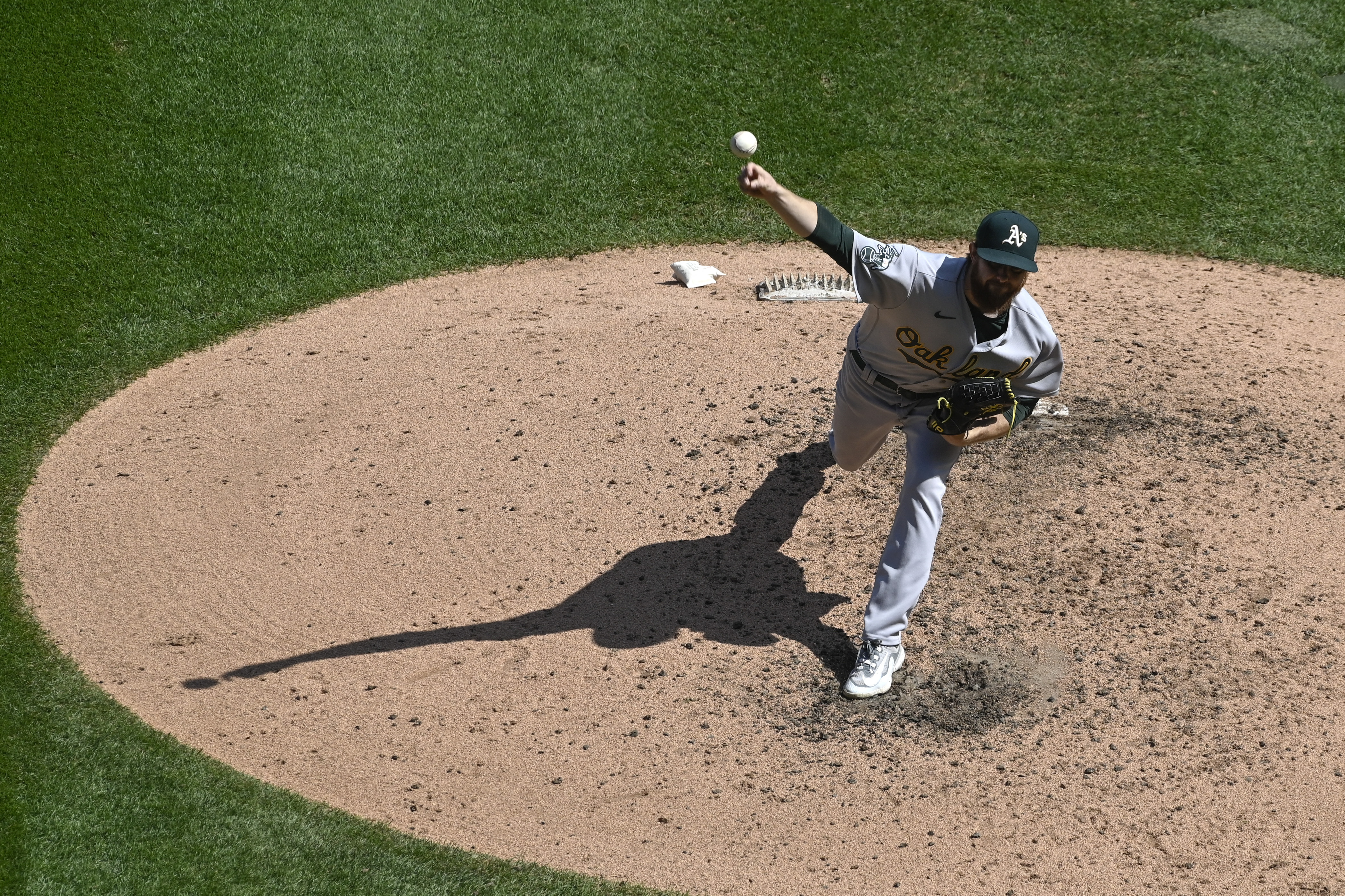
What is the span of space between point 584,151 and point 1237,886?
7151mm

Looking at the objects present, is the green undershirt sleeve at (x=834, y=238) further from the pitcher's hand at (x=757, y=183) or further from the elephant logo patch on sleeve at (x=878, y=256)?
the pitcher's hand at (x=757, y=183)

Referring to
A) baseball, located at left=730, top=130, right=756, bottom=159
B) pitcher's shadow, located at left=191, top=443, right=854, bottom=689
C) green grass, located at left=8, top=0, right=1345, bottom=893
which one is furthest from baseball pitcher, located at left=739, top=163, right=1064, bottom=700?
green grass, located at left=8, top=0, right=1345, bottom=893

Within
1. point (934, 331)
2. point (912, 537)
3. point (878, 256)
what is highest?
point (878, 256)

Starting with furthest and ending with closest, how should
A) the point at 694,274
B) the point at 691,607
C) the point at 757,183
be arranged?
1. the point at 694,274
2. the point at 691,607
3. the point at 757,183

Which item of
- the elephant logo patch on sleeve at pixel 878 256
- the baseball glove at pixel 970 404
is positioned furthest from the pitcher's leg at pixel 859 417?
the elephant logo patch on sleeve at pixel 878 256

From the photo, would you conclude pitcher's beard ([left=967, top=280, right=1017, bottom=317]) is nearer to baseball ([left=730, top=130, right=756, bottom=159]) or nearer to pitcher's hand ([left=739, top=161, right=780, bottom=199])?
pitcher's hand ([left=739, top=161, right=780, bottom=199])

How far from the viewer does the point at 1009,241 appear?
4555 mm

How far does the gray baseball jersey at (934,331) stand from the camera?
4.70 m

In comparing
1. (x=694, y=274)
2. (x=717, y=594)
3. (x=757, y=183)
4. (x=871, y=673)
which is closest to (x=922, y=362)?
(x=757, y=183)

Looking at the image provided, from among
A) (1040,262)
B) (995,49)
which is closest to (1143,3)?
(995,49)

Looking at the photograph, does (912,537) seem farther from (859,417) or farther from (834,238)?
(834,238)

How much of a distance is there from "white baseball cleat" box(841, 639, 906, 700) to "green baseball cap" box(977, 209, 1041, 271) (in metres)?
1.76

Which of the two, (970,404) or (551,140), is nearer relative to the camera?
(970,404)

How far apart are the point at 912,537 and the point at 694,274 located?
3710 mm
